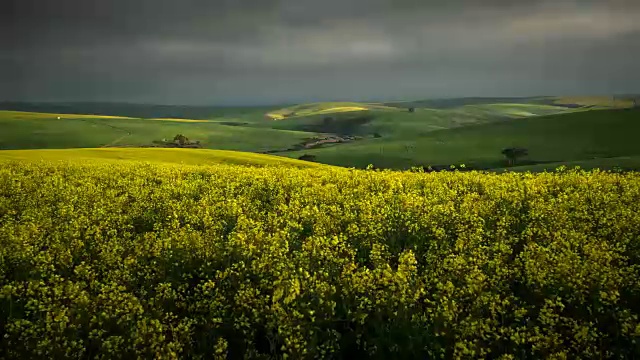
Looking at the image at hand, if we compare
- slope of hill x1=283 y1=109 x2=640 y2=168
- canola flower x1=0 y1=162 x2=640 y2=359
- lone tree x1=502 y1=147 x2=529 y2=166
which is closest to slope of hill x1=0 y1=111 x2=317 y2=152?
slope of hill x1=283 y1=109 x2=640 y2=168

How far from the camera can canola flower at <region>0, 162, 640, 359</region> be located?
9.05 metres

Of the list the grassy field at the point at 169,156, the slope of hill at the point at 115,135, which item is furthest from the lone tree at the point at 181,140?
the grassy field at the point at 169,156

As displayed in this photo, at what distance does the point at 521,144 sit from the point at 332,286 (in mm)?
100515

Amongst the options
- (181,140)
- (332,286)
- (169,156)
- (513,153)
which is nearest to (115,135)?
(181,140)

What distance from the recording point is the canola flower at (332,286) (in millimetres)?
9047

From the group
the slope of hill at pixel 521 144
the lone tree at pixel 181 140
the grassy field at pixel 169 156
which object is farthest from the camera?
the lone tree at pixel 181 140

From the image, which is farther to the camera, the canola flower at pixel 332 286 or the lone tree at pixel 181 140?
the lone tree at pixel 181 140

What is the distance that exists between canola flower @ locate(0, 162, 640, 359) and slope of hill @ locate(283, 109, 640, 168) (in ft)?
241

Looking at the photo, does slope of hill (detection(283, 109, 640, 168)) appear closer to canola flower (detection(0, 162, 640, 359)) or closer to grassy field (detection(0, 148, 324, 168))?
grassy field (detection(0, 148, 324, 168))

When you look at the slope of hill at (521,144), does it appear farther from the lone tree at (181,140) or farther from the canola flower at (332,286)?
the canola flower at (332,286)

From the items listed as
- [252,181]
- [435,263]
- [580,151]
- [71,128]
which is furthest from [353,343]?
[71,128]

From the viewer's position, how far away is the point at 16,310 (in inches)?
433

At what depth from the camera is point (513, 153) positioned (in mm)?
91500

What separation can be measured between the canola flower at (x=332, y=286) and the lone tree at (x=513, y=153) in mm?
71759
